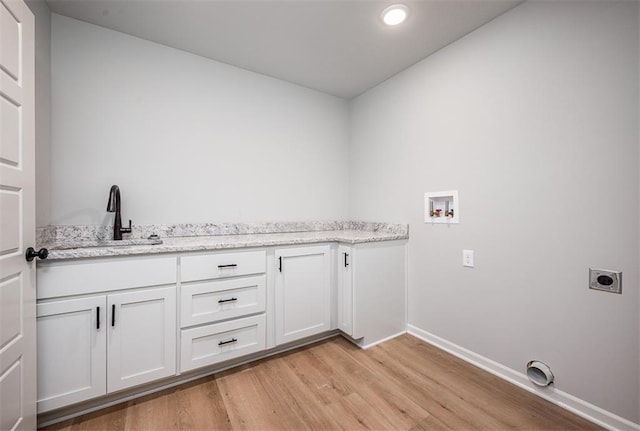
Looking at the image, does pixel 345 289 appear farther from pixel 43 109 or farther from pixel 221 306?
pixel 43 109

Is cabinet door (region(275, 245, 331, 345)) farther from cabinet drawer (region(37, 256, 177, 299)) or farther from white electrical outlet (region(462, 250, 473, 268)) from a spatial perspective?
white electrical outlet (region(462, 250, 473, 268))

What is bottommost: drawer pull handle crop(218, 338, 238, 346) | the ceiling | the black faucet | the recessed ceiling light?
drawer pull handle crop(218, 338, 238, 346)

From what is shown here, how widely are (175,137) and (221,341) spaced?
1.60 m

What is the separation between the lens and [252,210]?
2.47 metres

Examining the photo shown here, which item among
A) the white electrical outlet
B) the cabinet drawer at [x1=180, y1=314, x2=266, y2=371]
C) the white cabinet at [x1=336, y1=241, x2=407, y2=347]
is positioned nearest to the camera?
the cabinet drawer at [x1=180, y1=314, x2=266, y2=371]

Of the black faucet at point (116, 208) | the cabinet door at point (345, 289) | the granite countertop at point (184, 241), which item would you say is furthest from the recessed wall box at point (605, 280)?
the black faucet at point (116, 208)

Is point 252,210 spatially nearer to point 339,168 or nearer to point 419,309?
point 339,168

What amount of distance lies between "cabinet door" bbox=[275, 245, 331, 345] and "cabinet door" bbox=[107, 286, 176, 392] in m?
0.71

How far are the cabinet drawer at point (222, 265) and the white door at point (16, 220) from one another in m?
0.66

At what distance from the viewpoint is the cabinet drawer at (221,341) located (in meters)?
1.66

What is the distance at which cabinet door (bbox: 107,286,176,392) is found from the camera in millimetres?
1460

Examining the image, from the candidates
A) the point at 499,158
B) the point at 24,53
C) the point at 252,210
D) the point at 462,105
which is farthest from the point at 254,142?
the point at 499,158

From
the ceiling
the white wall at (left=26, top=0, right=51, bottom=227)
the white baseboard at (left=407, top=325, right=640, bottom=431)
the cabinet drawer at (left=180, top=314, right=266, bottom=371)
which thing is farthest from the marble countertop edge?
the ceiling

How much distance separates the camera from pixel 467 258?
6.43 feet
